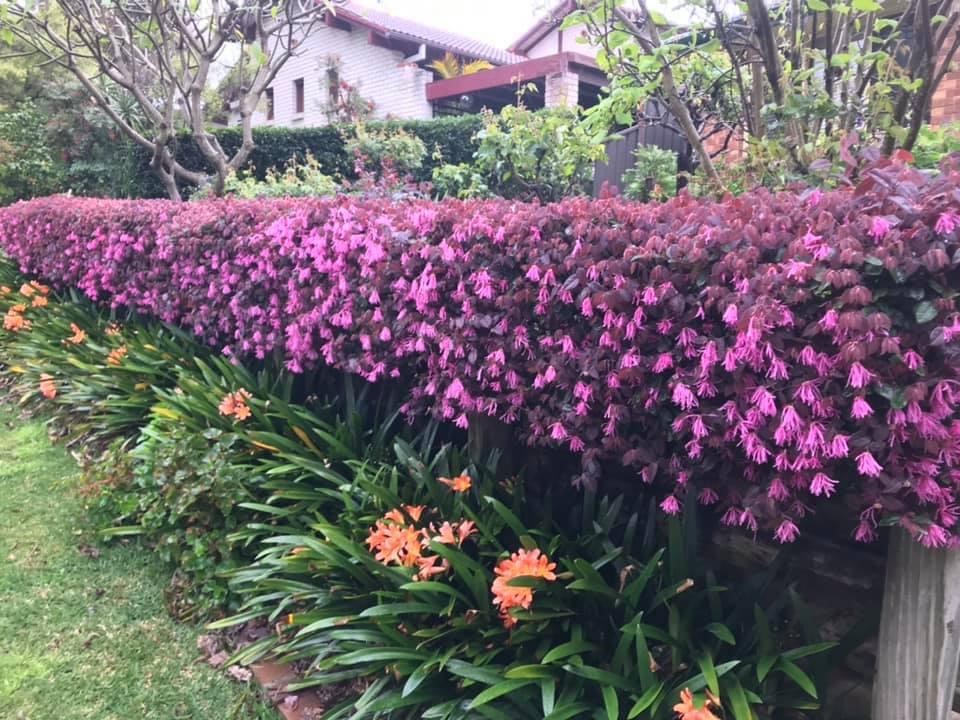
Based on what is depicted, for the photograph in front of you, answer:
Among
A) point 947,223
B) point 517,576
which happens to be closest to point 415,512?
point 517,576

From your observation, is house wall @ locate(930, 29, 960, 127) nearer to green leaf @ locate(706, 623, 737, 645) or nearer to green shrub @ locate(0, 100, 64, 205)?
green leaf @ locate(706, 623, 737, 645)

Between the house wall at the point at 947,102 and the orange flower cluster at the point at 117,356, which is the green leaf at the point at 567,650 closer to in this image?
the orange flower cluster at the point at 117,356

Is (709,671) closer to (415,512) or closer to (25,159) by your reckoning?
(415,512)

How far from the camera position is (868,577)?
2574 millimetres

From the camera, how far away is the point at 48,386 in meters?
5.86

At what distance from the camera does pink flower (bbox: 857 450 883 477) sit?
1.87m

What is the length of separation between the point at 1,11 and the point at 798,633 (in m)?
7.94

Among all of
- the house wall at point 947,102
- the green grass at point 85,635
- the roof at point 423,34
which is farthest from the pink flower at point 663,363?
the roof at point 423,34

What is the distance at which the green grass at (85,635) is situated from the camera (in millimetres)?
2977

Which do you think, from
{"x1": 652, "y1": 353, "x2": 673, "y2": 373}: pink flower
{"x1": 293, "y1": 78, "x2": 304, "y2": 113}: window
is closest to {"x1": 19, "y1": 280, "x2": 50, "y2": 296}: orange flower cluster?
{"x1": 652, "y1": 353, "x2": 673, "y2": 373}: pink flower

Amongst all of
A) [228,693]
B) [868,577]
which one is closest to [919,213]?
[868,577]

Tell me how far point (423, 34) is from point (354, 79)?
237cm

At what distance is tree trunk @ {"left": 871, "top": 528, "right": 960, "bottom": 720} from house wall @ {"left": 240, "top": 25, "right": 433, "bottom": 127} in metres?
18.6

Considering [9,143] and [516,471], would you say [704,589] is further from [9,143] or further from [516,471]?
[9,143]
